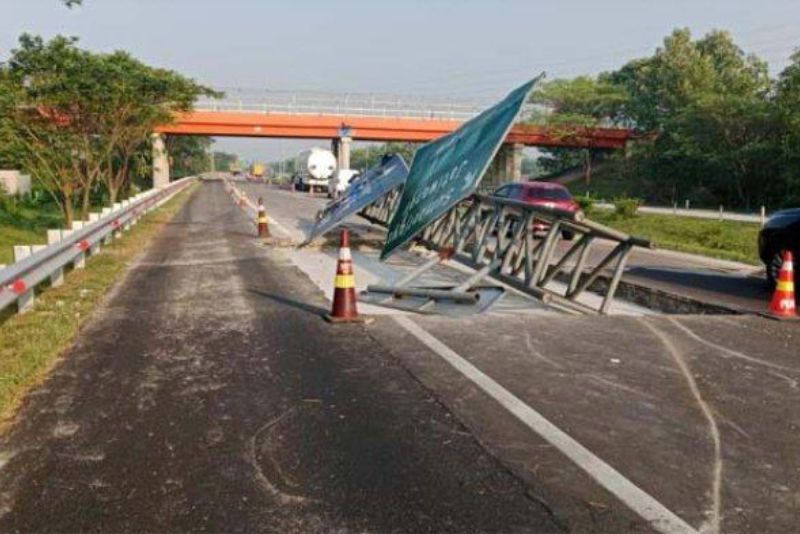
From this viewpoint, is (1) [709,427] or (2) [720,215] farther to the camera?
(2) [720,215]

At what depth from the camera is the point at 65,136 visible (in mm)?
22734

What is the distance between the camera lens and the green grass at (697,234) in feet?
66.4

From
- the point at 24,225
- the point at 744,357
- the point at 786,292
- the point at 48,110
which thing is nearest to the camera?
the point at 744,357

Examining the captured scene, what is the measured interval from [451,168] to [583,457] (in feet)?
18.7

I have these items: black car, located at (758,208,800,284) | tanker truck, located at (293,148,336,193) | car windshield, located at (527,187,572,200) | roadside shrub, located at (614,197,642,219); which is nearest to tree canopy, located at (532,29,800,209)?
roadside shrub, located at (614,197,642,219)

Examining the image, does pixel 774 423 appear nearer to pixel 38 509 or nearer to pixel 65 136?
pixel 38 509

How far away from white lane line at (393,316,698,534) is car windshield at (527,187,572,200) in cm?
1431

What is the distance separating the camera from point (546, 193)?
2027 centimetres

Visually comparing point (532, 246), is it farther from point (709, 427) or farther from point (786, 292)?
point (709, 427)

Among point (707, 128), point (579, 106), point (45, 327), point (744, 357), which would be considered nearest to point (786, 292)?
point (744, 357)

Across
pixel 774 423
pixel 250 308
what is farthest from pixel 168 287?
pixel 774 423

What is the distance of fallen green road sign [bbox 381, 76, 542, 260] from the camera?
27.8 ft

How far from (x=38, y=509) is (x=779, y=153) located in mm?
45522

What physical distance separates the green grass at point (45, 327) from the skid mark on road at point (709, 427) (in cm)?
424
